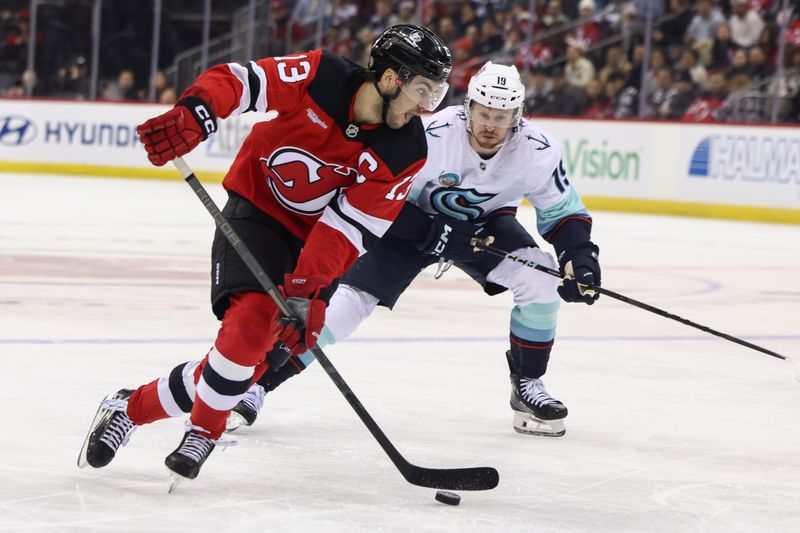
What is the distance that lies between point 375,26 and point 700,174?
4.12m

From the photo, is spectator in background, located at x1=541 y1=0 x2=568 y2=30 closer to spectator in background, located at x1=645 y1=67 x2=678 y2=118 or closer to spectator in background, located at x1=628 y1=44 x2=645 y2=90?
spectator in background, located at x1=628 y1=44 x2=645 y2=90

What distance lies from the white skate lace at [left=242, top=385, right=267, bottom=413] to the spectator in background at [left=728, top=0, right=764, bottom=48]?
9085mm

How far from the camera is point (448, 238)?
359cm

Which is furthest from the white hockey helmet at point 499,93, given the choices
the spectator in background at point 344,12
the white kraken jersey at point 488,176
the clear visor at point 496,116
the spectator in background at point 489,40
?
the spectator in background at point 344,12

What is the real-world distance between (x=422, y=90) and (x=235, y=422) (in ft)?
3.32

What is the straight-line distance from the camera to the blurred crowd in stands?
1141cm

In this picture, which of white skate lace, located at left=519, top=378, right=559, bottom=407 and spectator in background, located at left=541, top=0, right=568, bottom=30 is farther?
spectator in background, located at left=541, top=0, right=568, bottom=30

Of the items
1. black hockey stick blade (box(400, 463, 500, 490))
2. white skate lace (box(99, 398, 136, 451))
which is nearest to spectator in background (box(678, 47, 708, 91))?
black hockey stick blade (box(400, 463, 500, 490))

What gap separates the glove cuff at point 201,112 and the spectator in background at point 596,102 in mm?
9751

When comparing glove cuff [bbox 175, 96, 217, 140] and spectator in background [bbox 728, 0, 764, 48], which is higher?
glove cuff [bbox 175, 96, 217, 140]

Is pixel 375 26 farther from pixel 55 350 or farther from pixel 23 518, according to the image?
pixel 23 518

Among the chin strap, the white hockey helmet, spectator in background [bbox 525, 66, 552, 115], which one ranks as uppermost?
the chin strap

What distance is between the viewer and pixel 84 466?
277 cm

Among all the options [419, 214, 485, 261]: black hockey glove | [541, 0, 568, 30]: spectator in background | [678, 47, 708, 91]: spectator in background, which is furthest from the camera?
[541, 0, 568, 30]: spectator in background
